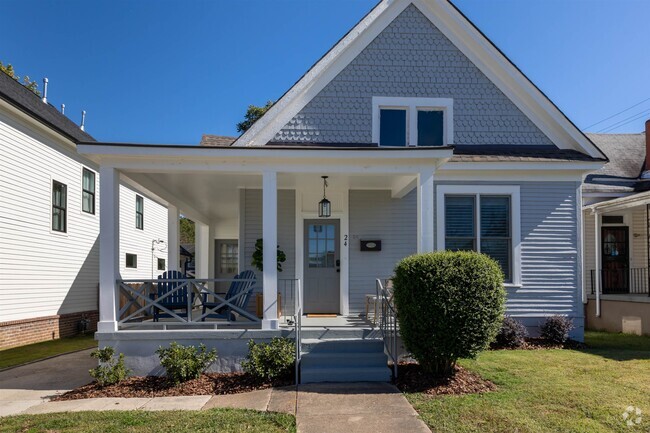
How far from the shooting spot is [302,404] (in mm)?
5984

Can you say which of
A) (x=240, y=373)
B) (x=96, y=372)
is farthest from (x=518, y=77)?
(x=96, y=372)

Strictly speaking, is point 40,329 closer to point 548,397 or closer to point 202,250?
point 202,250

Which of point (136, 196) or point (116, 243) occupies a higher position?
point (136, 196)

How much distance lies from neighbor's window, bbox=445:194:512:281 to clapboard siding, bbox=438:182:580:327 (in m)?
0.33

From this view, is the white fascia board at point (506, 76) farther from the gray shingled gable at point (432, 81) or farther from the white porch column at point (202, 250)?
the white porch column at point (202, 250)

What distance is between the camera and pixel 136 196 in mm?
18797

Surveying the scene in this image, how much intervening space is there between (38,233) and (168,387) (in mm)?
8237

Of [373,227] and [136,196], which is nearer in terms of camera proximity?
[373,227]

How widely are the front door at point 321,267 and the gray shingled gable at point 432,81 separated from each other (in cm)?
261

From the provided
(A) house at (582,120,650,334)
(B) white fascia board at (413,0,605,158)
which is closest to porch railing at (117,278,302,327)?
(B) white fascia board at (413,0,605,158)

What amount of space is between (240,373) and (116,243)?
2865mm

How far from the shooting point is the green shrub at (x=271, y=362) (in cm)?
693

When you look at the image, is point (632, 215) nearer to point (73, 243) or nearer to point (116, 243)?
point (116, 243)

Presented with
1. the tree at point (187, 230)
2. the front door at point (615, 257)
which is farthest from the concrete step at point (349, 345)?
the tree at point (187, 230)
